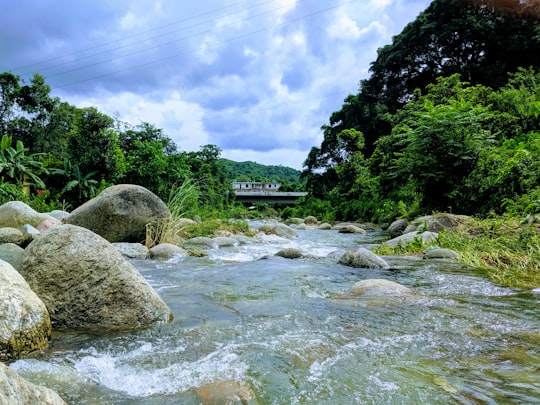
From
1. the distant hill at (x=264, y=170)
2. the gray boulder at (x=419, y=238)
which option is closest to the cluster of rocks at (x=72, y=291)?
the gray boulder at (x=419, y=238)

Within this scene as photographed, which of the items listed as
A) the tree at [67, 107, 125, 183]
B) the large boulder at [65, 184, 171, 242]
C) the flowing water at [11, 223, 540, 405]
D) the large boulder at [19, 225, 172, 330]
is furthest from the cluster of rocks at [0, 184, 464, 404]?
the tree at [67, 107, 125, 183]

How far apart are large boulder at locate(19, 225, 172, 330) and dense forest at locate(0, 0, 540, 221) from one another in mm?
4892

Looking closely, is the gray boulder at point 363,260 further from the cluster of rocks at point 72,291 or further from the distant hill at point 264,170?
the distant hill at point 264,170

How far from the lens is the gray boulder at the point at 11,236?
29.1ft

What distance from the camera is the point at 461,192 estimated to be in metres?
12.5

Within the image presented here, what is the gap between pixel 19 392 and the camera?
1531 millimetres

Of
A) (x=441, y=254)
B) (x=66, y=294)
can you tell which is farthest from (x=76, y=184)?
(x=441, y=254)

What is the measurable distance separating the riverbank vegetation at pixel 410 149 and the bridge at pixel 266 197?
48.2ft

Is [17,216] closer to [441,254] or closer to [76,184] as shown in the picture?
[76,184]

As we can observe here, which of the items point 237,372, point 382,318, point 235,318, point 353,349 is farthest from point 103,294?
point 382,318

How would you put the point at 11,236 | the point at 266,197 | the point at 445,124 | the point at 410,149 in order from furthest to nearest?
the point at 266,197, the point at 410,149, the point at 445,124, the point at 11,236

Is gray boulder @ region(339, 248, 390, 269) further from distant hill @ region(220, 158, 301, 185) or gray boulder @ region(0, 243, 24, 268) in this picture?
distant hill @ region(220, 158, 301, 185)

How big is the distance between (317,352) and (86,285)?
7.72 ft

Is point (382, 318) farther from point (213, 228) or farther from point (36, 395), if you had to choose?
point (213, 228)
